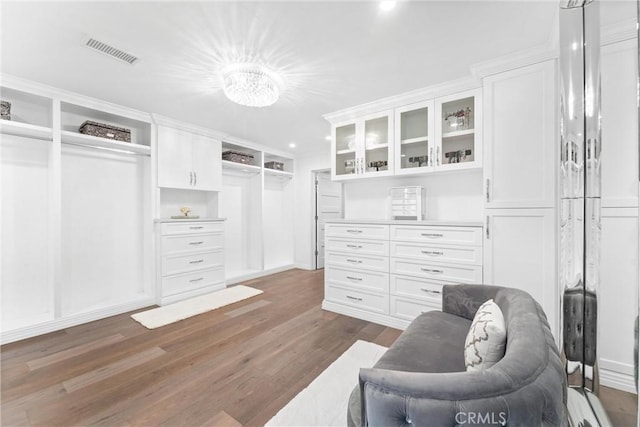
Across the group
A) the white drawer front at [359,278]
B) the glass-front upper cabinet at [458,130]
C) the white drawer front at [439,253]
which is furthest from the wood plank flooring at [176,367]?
the glass-front upper cabinet at [458,130]

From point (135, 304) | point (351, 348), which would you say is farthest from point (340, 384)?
point (135, 304)

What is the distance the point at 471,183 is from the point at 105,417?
142 inches

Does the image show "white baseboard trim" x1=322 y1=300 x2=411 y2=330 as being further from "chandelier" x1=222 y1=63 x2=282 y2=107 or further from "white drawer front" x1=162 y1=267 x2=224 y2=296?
"chandelier" x1=222 y1=63 x2=282 y2=107

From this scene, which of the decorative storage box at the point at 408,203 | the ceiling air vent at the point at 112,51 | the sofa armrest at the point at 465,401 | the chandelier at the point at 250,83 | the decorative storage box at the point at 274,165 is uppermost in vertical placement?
the ceiling air vent at the point at 112,51

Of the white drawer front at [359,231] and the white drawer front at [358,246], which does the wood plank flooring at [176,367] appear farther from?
the white drawer front at [359,231]

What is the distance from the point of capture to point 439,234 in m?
2.72

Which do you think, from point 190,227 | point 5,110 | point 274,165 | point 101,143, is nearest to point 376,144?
point 274,165

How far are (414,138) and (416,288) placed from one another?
1.64m

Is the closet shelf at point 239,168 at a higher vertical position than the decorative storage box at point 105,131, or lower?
lower

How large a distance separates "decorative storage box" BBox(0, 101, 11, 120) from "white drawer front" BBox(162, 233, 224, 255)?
1877 mm

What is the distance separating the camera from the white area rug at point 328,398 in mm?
1615

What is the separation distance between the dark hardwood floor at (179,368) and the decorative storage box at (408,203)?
1.30 m

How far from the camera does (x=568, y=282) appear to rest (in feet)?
4.00

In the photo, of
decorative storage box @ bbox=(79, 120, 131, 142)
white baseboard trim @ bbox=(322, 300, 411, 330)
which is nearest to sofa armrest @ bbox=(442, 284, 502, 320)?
white baseboard trim @ bbox=(322, 300, 411, 330)
